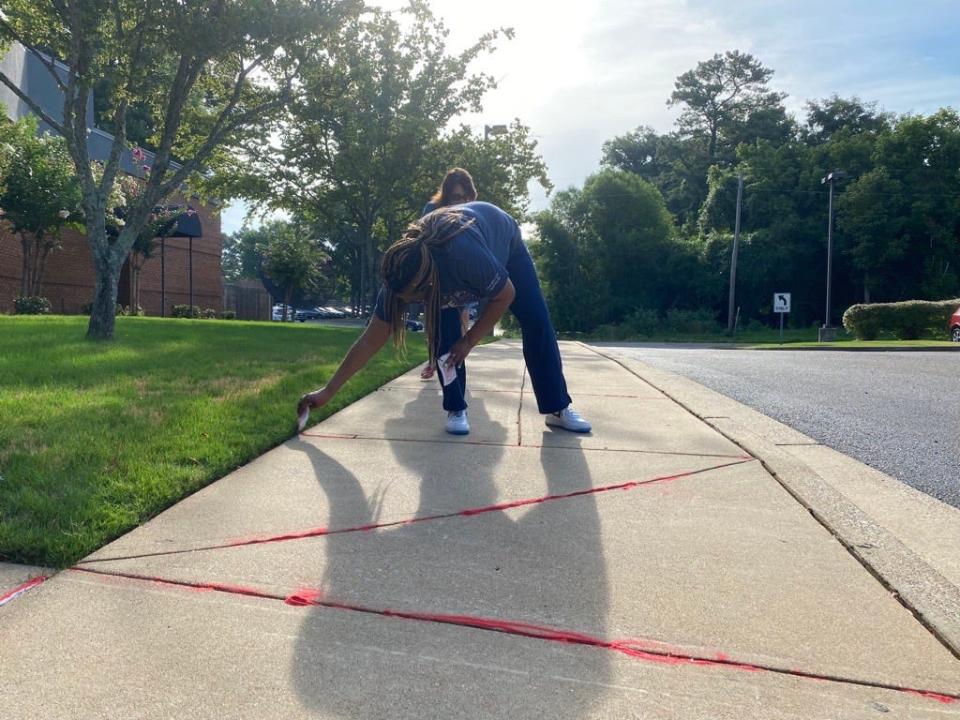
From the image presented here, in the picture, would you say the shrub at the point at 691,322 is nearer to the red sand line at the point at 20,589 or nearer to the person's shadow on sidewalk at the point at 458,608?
the person's shadow on sidewalk at the point at 458,608

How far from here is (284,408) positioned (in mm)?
4520

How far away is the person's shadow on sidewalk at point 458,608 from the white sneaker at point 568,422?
3.68 ft

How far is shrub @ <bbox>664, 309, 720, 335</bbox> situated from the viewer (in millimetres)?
35500

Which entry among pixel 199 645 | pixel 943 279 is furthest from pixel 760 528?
pixel 943 279

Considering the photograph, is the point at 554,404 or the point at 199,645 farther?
the point at 554,404

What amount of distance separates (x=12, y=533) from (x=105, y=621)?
675 mm

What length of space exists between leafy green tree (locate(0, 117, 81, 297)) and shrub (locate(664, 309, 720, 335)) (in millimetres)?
27074

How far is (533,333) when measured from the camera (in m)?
4.09

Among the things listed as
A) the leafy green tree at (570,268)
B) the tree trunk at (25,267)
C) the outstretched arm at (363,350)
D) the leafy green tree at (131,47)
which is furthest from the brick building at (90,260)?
the outstretched arm at (363,350)

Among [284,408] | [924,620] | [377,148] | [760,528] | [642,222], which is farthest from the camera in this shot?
[642,222]

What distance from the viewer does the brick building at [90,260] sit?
22312mm

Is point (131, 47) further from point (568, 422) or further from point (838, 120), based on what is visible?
point (838, 120)

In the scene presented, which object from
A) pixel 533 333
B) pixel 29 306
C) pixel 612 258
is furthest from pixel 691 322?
pixel 533 333

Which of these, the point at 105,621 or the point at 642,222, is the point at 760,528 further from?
the point at 642,222
